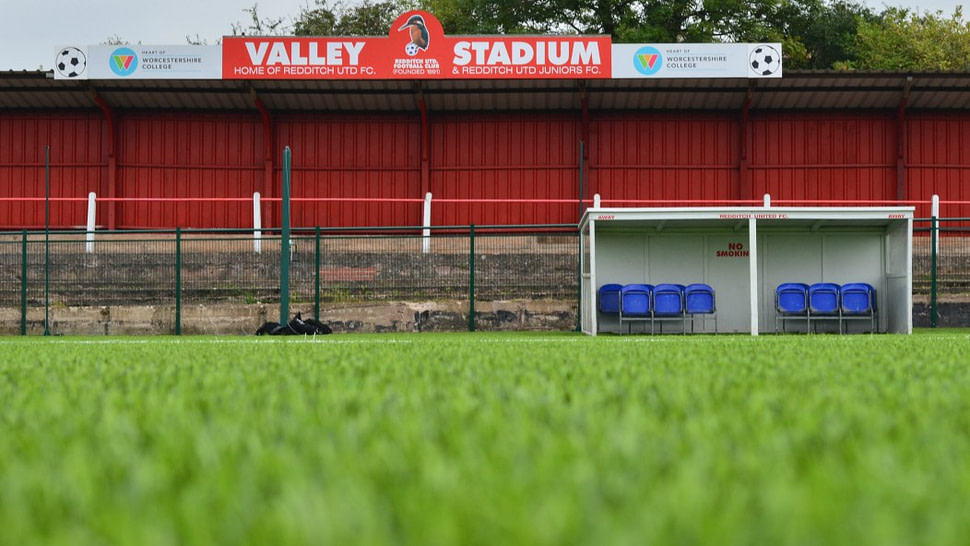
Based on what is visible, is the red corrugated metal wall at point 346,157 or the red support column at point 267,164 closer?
the red support column at point 267,164

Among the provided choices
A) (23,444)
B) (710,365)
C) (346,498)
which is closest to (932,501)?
(346,498)

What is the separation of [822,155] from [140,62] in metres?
17.1

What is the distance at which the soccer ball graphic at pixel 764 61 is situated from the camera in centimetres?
2177

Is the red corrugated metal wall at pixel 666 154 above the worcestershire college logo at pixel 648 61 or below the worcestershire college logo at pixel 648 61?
below

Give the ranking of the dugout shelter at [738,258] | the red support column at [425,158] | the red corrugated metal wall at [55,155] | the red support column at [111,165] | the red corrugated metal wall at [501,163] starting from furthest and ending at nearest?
1. the red corrugated metal wall at [55,155]
2. the red corrugated metal wall at [501,163]
3. the red support column at [425,158]
4. the red support column at [111,165]
5. the dugout shelter at [738,258]

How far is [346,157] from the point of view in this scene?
2519 centimetres

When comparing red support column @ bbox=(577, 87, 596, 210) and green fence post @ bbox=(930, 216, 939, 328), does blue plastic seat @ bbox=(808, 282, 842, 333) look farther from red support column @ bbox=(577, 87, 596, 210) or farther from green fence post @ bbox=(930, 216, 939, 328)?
red support column @ bbox=(577, 87, 596, 210)

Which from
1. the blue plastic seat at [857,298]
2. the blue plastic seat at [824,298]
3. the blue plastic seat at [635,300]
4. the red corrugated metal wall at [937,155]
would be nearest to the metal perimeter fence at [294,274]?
the blue plastic seat at [635,300]

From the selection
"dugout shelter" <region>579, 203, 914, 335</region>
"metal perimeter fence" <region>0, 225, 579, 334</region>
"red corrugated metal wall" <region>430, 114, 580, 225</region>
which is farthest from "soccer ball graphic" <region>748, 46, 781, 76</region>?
"metal perimeter fence" <region>0, 225, 579, 334</region>

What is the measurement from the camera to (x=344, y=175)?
25.2 meters

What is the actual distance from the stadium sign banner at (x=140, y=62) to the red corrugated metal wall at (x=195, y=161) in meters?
2.89

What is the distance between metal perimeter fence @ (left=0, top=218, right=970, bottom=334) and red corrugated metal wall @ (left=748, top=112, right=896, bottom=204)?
640 centimetres

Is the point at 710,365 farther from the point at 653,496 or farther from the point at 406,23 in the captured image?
the point at 406,23

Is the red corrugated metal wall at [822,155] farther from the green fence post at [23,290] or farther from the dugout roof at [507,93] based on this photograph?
the green fence post at [23,290]
